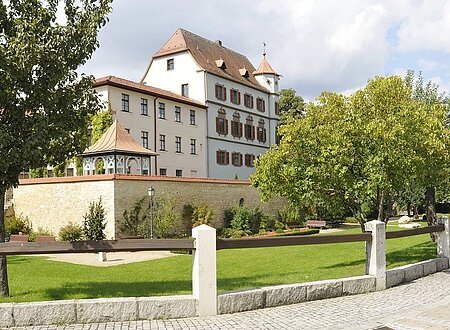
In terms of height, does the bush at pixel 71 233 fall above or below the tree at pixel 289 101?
below

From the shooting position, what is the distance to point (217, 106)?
152 feet

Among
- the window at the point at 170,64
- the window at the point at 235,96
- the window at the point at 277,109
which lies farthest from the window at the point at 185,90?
the window at the point at 277,109

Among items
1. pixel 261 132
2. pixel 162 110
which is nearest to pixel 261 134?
pixel 261 132

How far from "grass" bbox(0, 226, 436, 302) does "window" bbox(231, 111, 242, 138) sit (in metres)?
29.9

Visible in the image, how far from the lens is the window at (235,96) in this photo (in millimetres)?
48862

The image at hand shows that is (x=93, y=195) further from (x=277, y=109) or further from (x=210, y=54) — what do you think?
(x=277, y=109)

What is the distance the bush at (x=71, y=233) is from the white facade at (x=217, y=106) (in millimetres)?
21259

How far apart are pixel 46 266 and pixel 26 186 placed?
14.1m

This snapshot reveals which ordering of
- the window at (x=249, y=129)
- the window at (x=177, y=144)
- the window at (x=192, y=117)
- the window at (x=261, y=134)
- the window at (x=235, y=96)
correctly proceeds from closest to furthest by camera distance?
1. the window at (x=177, y=144)
2. the window at (x=192, y=117)
3. the window at (x=235, y=96)
4. the window at (x=249, y=129)
5. the window at (x=261, y=134)

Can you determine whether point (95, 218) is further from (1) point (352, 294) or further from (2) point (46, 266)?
(1) point (352, 294)

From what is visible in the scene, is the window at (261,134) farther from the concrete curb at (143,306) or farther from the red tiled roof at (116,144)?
the concrete curb at (143,306)

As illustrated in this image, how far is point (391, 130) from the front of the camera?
12.5m

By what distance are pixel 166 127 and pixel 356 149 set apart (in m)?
27.9

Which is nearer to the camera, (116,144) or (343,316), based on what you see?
(343,316)
